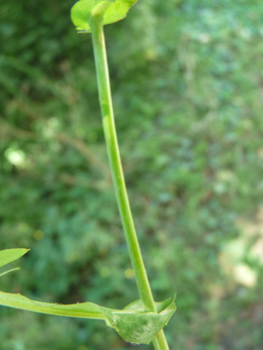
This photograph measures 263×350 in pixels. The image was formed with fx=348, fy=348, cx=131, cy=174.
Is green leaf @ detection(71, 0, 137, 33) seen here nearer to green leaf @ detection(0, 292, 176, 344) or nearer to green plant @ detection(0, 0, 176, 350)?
green plant @ detection(0, 0, 176, 350)

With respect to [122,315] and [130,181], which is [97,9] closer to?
[122,315]

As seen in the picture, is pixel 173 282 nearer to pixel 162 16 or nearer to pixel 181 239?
pixel 181 239

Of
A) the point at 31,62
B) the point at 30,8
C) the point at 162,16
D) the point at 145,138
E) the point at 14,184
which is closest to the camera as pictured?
the point at 30,8

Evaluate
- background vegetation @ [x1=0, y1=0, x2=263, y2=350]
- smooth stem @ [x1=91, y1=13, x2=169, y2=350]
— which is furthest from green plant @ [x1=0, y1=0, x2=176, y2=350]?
background vegetation @ [x1=0, y1=0, x2=263, y2=350]

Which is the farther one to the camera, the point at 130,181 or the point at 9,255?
the point at 130,181

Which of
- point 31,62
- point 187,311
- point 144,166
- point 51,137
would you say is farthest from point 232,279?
point 31,62

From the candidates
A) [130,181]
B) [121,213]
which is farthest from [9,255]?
[130,181]
